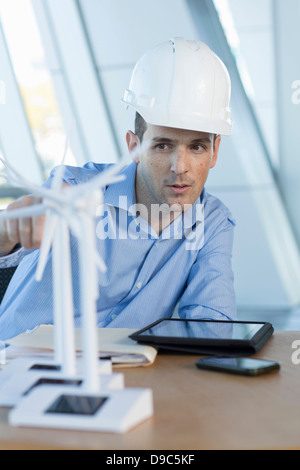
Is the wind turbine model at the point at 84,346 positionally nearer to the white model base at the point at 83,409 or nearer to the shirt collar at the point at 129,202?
the white model base at the point at 83,409

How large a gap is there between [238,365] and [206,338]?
0.13m

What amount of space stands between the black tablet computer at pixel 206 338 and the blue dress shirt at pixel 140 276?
280 millimetres

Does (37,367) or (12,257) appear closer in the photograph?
(37,367)

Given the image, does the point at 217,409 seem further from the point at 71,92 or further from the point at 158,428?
the point at 71,92

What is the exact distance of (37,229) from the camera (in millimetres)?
1416

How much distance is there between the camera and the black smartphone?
139cm

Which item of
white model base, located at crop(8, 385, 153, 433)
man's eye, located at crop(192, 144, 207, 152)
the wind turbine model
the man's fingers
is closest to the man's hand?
the man's fingers

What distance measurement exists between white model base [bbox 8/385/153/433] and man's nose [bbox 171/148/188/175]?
0.94 metres

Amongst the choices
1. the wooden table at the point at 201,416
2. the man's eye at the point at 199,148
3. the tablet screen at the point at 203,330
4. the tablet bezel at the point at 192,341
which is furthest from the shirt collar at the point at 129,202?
the wooden table at the point at 201,416

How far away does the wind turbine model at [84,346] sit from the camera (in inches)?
41.5

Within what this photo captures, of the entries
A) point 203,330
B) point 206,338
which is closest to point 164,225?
point 203,330

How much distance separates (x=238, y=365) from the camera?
142cm

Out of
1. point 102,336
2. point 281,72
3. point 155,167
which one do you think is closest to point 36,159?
point 281,72

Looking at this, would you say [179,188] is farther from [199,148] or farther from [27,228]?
[27,228]
